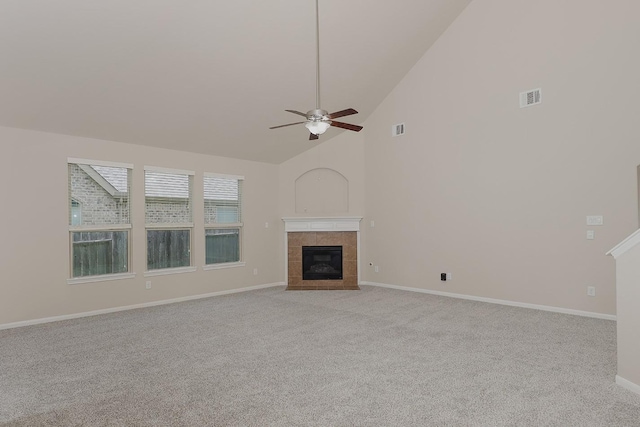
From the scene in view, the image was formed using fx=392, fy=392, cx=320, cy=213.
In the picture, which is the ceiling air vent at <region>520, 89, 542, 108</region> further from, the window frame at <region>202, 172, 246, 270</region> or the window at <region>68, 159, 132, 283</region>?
the window at <region>68, 159, 132, 283</region>

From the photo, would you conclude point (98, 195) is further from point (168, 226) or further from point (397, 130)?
point (397, 130)

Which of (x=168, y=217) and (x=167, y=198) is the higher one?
(x=167, y=198)

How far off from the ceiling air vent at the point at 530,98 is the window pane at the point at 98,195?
601cm

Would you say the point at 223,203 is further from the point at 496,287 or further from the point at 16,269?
the point at 496,287

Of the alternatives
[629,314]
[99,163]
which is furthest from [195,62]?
[629,314]

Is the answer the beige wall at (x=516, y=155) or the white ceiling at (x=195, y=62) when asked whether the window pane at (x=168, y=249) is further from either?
the beige wall at (x=516, y=155)

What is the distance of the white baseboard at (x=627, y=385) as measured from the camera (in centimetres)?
289

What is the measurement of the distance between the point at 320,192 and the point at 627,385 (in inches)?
240

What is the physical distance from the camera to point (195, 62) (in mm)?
4645

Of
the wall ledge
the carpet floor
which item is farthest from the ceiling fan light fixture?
the wall ledge

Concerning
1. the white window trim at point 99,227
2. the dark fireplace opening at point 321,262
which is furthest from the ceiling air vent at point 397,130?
the white window trim at point 99,227

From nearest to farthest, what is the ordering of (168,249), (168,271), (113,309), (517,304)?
(113,309) → (517,304) → (168,271) → (168,249)

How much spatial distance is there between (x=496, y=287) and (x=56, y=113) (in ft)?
21.6

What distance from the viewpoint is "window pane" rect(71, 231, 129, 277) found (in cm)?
552
